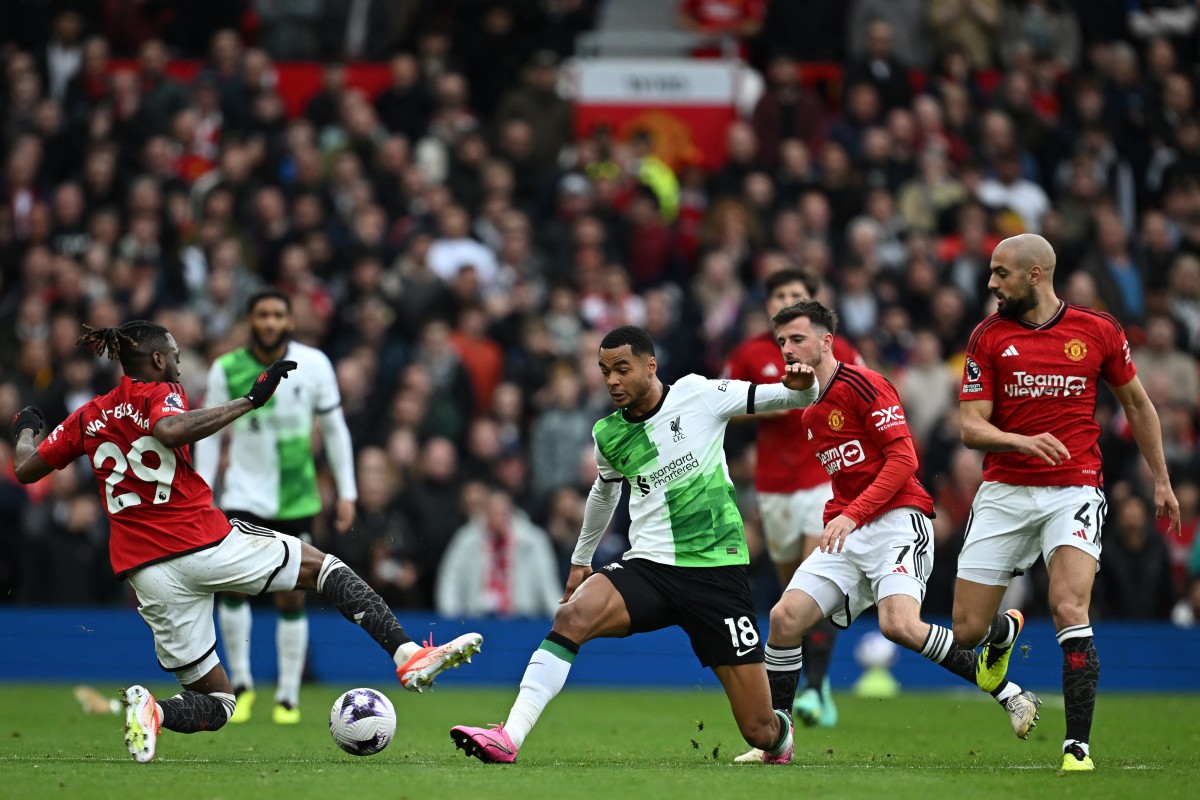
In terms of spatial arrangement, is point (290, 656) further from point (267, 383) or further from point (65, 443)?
point (267, 383)

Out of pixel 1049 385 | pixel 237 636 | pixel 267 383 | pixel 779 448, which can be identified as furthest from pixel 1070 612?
pixel 237 636

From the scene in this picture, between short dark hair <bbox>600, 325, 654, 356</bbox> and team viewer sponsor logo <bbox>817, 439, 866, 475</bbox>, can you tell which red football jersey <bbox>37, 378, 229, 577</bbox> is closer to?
short dark hair <bbox>600, 325, 654, 356</bbox>

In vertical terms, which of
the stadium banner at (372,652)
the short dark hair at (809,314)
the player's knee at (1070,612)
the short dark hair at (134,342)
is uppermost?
the short dark hair at (809,314)

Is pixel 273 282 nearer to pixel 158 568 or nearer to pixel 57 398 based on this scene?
pixel 57 398

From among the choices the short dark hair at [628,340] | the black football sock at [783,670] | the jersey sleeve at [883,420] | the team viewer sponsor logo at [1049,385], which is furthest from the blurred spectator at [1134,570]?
the short dark hair at [628,340]

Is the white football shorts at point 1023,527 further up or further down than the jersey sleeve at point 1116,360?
further down

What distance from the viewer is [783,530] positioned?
11875mm

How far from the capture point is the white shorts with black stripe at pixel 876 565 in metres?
9.47

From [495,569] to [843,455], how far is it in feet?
21.7

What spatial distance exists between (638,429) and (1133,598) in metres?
8.37

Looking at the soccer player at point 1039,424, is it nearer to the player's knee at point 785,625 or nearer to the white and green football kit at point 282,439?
the player's knee at point 785,625

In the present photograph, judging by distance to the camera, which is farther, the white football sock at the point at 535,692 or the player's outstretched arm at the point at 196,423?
the player's outstretched arm at the point at 196,423

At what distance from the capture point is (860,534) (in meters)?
9.59

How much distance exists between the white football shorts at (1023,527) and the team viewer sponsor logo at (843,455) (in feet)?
2.36
